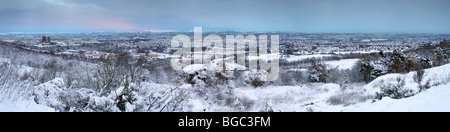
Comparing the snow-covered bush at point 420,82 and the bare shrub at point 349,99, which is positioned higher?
the snow-covered bush at point 420,82

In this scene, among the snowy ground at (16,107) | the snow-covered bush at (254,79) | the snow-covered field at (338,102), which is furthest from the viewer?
the snow-covered bush at (254,79)

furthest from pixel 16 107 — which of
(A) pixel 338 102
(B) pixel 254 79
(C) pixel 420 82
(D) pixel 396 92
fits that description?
(B) pixel 254 79

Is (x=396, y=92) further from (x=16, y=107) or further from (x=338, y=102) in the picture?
(x=16, y=107)

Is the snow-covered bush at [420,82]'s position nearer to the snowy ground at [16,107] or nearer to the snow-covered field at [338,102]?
the snow-covered field at [338,102]

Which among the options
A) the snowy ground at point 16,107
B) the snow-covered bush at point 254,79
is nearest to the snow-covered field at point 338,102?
the snowy ground at point 16,107

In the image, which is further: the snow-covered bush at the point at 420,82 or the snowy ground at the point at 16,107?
the snow-covered bush at the point at 420,82

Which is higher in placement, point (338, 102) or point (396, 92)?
point (396, 92)

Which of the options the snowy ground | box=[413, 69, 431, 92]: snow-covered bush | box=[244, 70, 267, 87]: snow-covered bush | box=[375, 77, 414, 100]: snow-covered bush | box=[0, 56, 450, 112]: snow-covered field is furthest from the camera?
box=[244, 70, 267, 87]: snow-covered bush

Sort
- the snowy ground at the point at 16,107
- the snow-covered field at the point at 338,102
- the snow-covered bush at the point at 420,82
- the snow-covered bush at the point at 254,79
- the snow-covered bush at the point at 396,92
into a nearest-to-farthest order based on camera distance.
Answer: the snowy ground at the point at 16,107
the snow-covered field at the point at 338,102
the snow-covered bush at the point at 396,92
the snow-covered bush at the point at 420,82
the snow-covered bush at the point at 254,79

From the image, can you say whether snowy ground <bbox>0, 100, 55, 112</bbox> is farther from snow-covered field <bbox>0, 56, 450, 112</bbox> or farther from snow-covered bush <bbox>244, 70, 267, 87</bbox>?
snow-covered bush <bbox>244, 70, 267, 87</bbox>

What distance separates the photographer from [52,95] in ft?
16.0

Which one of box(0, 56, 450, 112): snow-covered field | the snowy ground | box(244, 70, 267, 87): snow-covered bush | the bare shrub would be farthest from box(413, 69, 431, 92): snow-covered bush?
box(244, 70, 267, 87): snow-covered bush
